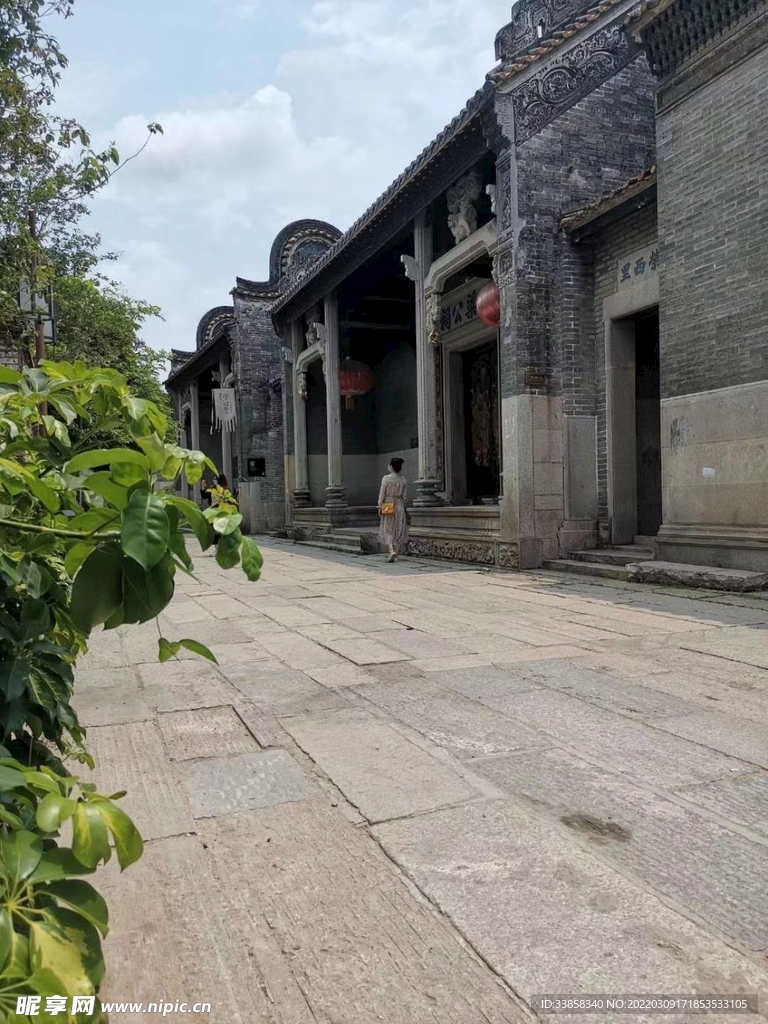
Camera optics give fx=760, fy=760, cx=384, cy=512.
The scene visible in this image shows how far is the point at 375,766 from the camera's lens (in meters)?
2.86

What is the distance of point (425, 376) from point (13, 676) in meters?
11.0

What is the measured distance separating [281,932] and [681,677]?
9.62ft

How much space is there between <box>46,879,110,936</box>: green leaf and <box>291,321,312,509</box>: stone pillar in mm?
16580

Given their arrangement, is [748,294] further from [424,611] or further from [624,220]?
[424,611]

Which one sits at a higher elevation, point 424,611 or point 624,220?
point 624,220

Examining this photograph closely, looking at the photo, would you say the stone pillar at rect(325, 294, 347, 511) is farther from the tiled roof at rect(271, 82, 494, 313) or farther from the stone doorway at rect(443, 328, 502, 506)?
the stone doorway at rect(443, 328, 502, 506)

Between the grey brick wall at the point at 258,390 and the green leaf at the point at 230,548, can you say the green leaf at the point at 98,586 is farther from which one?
the grey brick wall at the point at 258,390

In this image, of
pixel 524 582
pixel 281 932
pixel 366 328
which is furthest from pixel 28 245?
pixel 366 328

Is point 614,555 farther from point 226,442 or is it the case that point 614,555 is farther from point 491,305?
point 226,442

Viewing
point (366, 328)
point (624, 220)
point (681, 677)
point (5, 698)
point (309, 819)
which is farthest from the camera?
point (366, 328)

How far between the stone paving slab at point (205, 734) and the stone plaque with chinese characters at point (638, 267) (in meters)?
7.14

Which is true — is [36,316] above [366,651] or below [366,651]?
above

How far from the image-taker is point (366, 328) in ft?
52.5

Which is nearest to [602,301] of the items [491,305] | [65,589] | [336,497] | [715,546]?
[491,305]
